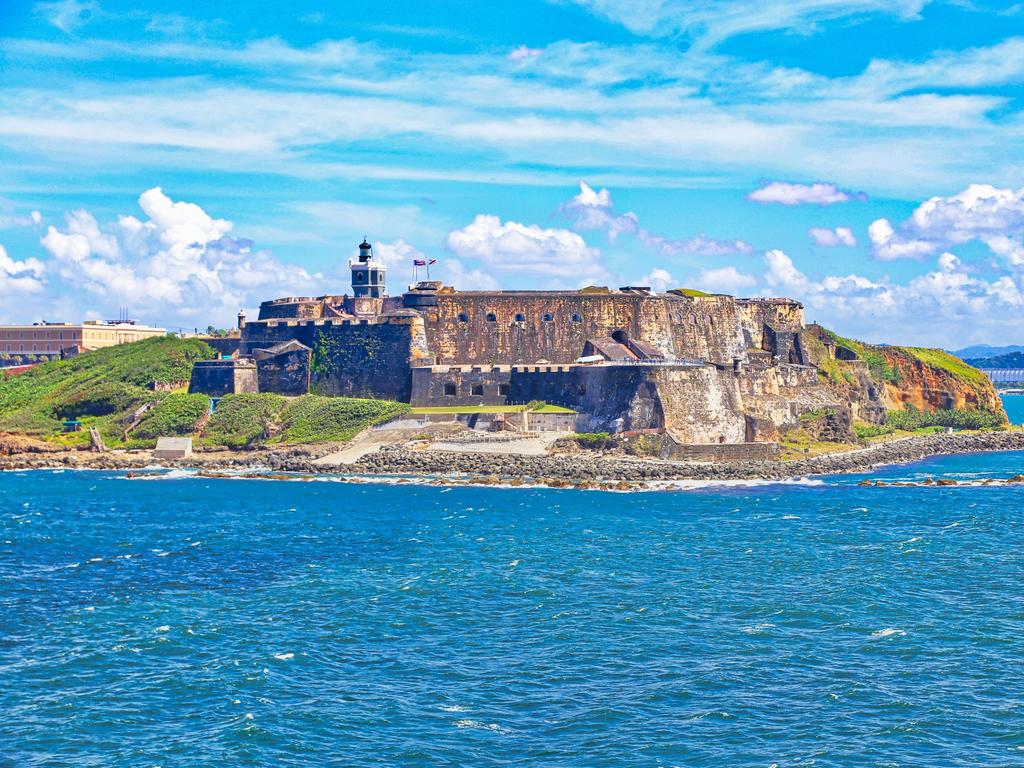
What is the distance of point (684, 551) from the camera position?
124 ft

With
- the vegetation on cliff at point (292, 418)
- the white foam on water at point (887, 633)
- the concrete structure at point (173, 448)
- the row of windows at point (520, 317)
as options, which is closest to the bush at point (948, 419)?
the row of windows at point (520, 317)

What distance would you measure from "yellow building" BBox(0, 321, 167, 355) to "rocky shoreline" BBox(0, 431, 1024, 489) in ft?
173

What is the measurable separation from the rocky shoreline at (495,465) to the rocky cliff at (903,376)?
14923 mm

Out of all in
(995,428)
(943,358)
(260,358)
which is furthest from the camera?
(943,358)

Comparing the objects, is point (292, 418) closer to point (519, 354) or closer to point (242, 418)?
point (242, 418)

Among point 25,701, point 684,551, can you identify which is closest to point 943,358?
point 684,551

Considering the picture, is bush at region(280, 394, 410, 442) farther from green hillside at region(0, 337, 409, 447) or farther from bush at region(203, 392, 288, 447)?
bush at region(203, 392, 288, 447)

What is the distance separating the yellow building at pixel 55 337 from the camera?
118250 mm

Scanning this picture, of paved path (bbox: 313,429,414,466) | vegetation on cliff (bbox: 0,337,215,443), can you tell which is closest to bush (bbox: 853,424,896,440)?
paved path (bbox: 313,429,414,466)

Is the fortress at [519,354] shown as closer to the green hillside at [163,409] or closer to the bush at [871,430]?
the green hillside at [163,409]

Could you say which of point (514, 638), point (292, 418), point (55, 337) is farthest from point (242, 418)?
point (55, 337)

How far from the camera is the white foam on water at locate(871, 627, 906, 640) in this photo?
27.3 m

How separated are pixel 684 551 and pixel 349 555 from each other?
394 inches

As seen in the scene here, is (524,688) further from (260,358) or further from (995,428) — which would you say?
(995,428)
